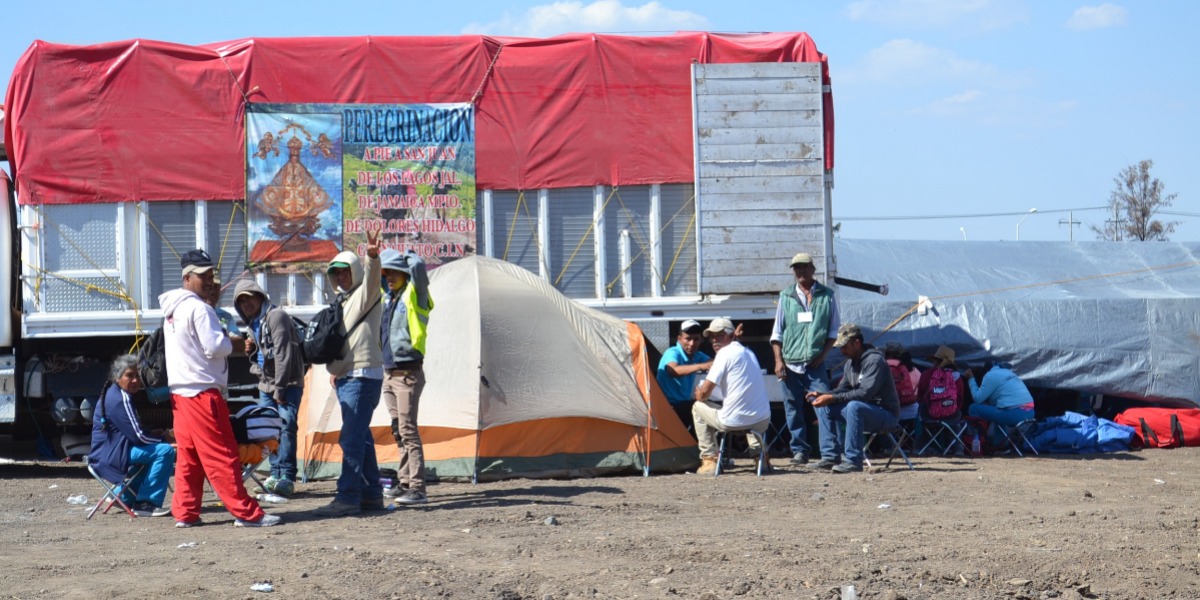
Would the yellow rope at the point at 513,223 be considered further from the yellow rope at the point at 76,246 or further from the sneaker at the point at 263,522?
the sneaker at the point at 263,522

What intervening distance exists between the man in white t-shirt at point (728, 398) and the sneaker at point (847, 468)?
725 millimetres

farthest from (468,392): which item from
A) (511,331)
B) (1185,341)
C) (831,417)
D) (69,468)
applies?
(1185,341)

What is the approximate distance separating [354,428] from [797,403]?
490cm

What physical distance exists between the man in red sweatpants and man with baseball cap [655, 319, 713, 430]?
4.81m

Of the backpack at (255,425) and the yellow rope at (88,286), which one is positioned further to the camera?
the yellow rope at (88,286)

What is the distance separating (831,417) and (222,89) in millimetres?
6174

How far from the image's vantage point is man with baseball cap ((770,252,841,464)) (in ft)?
37.2

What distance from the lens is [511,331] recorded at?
10781mm

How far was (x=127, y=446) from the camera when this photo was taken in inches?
329

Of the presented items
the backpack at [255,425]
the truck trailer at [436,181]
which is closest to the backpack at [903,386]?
the truck trailer at [436,181]

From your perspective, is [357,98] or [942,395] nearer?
[357,98]

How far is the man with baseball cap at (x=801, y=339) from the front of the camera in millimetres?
11352

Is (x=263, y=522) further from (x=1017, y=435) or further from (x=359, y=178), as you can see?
(x=1017, y=435)

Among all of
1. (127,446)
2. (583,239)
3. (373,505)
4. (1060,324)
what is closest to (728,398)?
(583,239)
